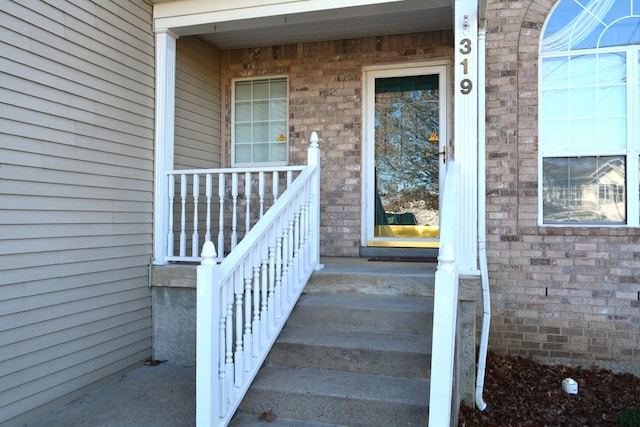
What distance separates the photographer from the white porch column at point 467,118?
12.1ft

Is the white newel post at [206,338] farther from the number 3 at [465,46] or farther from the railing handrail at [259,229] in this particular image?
the number 3 at [465,46]

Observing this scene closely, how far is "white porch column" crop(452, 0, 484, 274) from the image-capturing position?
368 cm

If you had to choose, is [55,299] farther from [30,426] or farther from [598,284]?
[598,284]

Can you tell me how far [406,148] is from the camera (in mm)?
5387

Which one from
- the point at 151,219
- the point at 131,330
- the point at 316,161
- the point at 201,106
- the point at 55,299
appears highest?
the point at 201,106

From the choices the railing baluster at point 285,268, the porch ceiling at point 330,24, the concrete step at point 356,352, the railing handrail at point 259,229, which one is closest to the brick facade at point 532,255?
the porch ceiling at point 330,24

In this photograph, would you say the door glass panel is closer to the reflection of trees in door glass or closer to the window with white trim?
the reflection of trees in door glass

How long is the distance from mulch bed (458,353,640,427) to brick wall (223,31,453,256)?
2.02 m

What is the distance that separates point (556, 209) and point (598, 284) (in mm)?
738

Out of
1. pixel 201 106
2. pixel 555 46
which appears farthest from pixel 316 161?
pixel 555 46

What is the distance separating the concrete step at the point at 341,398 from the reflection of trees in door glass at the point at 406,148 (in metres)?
2.68

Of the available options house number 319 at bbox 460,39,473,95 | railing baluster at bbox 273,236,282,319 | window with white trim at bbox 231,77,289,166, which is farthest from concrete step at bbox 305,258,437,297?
window with white trim at bbox 231,77,289,166

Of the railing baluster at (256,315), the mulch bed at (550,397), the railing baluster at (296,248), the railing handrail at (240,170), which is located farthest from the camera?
the railing handrail at (240,170)

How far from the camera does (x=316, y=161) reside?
4133 millimetres
